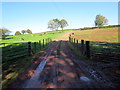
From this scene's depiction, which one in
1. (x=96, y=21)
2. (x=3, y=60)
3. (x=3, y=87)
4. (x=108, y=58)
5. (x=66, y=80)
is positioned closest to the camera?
(x=3, y=87)

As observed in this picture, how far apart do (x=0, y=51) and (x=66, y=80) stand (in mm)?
7966

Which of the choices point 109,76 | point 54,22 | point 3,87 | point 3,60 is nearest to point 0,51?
point 3,60

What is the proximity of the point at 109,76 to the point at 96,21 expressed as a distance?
92.7 m

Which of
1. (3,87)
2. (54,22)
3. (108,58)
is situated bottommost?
(3,87)

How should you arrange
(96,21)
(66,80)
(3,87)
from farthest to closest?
(96,21) < (66,80) < (3,87)

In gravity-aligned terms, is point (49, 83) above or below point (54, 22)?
below

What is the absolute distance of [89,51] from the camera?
8.09 metres

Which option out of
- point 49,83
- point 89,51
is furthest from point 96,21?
point 49,83

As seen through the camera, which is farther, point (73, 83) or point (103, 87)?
point (73, 83)

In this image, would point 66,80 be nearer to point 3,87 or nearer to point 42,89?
point 42,89

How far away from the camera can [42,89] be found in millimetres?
3402

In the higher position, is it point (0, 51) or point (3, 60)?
point (0, 51)

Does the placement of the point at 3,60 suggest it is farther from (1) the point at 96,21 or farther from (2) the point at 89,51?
(1) the point at 96,21

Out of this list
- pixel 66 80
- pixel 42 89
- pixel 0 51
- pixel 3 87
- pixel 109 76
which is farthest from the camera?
pixel 0 51
